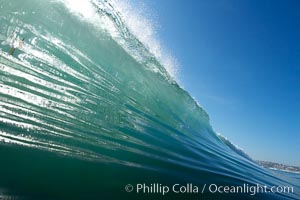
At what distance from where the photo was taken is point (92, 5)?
782 cm

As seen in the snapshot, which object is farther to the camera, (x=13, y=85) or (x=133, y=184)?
(x=13, y=85)

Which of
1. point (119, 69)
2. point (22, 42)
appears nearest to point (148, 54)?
point (119, 69)

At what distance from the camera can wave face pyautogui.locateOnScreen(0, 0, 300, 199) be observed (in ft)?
9.51

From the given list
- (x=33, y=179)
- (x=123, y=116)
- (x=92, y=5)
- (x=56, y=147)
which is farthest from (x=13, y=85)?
(x=92, y=5)

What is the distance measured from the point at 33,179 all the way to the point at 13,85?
1.75 m

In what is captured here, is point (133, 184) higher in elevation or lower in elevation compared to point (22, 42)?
lower

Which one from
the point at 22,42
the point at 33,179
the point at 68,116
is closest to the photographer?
the point at 33,179

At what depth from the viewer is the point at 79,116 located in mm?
4160

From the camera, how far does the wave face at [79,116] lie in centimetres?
290

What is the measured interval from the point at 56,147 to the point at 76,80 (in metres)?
2.06

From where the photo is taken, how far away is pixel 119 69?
281 inches

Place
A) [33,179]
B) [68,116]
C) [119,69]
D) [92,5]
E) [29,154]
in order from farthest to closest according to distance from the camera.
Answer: [92,5]
[119,69]
[68,116]
[29,154]
[33,179]

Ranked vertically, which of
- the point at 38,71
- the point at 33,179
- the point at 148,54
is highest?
the point at 148,54

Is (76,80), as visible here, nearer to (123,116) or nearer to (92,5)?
(123,116)
